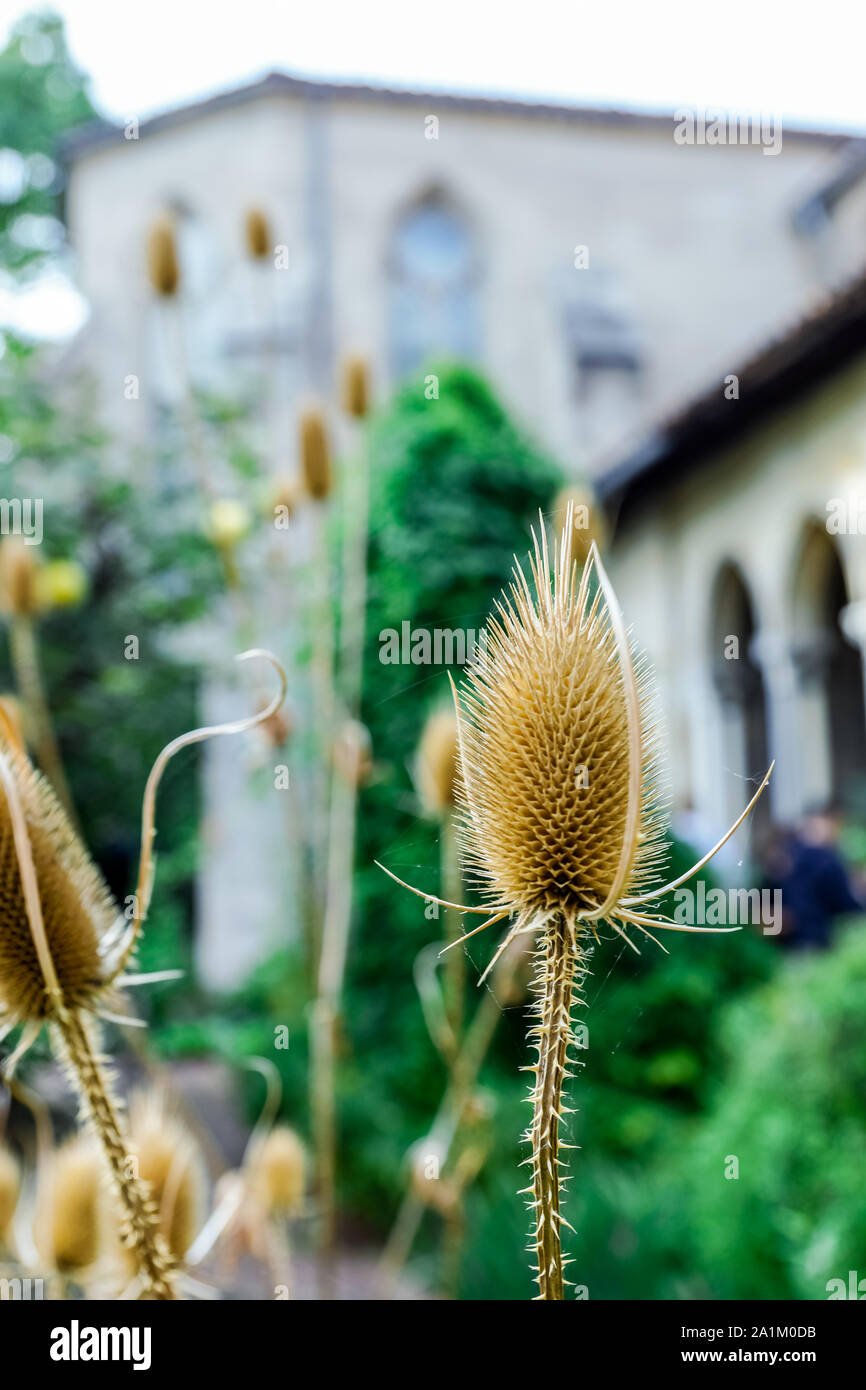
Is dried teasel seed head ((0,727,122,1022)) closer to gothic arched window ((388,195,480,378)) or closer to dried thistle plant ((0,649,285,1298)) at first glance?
dried thistle plant ((0,649,285,1298))

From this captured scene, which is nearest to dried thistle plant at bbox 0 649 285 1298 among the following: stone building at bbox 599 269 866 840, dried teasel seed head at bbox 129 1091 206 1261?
dried teasel seed head at bbox 129 1091 206 1261

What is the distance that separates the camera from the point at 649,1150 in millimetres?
5453

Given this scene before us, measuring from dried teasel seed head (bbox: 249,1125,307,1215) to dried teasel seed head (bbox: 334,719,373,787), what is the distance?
0.73 m

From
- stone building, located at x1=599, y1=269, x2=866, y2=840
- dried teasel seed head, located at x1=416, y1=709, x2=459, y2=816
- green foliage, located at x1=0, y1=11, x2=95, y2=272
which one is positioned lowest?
dried teasel seed head, located at x1=416, y1=709, x2=459, y2=816

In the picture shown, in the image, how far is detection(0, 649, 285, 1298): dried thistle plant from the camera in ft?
2.21

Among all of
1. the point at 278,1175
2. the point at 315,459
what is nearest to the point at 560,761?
the point at 278,1175

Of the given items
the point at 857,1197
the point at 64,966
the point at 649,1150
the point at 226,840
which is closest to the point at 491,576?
the point at 649,1150

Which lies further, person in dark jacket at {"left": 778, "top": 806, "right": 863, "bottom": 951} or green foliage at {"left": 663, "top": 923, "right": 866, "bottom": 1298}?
person in dark jacket at {"left": 778, "top": 806, "right": 863, "bottom": 951}

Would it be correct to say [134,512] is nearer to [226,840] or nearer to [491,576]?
[226,840]

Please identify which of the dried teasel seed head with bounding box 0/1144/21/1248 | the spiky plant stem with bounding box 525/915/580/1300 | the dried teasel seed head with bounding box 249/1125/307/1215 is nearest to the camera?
the spiky plant stem with bounding box 525/915/580/1300

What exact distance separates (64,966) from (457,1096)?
1489 millimetres

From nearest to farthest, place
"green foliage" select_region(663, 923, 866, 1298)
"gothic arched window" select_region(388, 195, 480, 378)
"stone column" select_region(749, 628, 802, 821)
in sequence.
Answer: "green foliage" select_region(663, 923, 866, 1298) → "stone column" select_region(749, 628, 802, 821) → "gothic arched window" select_region(388, 195, 480, 378)

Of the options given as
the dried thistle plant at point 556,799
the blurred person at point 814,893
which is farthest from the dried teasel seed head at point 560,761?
the blurred person at point 814,893
